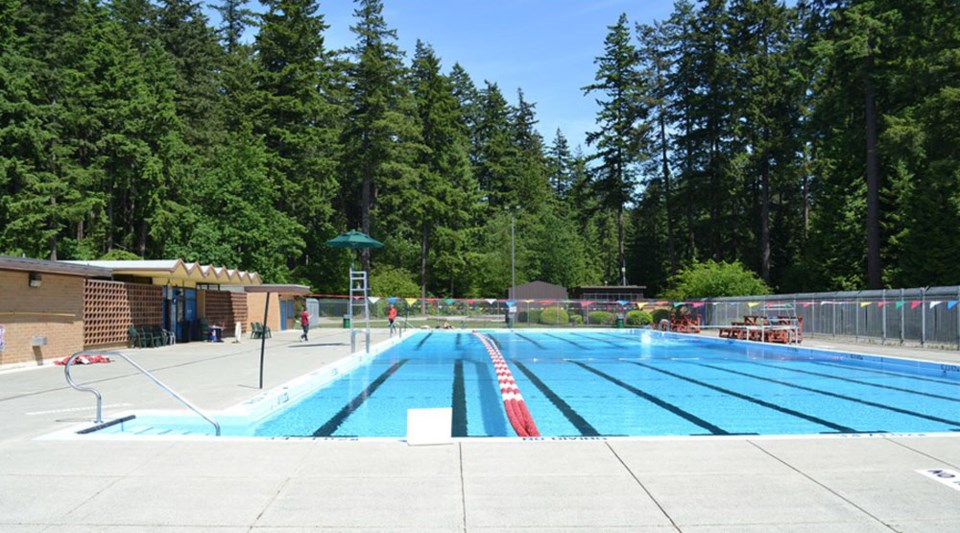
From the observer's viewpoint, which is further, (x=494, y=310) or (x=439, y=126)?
(x=439, y=126)

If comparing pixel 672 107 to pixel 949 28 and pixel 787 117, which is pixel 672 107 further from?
pixel 949 28

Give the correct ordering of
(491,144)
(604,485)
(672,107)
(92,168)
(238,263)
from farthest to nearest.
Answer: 1. (491,144)
2. (672,107)
3. (238,263)
4. (92,168)
5. (604,485)

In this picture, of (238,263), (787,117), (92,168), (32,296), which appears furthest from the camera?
(787,117)

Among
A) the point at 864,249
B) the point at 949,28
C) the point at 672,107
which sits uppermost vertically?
the point at 672,107

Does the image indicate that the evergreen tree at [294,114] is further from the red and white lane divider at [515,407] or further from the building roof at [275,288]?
the red and white lane divider at [515,407]

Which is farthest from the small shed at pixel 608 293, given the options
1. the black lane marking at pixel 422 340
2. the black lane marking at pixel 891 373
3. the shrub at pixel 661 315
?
the black lane marking at pixel 891 373

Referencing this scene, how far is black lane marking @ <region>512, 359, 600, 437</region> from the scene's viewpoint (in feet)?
30.9

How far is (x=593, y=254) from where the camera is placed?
78.0m

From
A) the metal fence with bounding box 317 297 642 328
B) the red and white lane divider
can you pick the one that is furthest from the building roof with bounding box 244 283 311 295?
the red and white lane divider

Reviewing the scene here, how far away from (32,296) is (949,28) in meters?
35.2

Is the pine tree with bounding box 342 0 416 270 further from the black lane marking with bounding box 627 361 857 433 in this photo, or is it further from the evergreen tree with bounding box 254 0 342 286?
the black lane marking with bounding box 627 361 857 433

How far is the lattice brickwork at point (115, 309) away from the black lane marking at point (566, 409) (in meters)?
12.6

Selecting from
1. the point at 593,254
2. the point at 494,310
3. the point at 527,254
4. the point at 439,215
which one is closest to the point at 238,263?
the point at 494,310

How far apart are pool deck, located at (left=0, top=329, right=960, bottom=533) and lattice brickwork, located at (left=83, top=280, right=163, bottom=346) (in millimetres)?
13149
